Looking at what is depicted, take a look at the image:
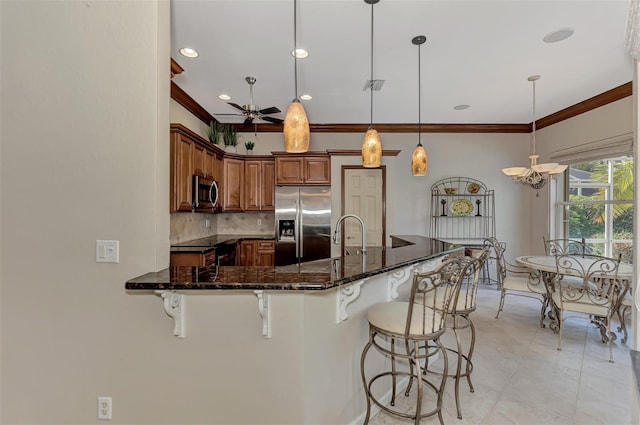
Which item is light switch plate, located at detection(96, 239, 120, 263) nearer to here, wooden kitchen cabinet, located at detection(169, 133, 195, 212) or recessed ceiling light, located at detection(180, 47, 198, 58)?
wooden kitchen cabinet, located at detection(169, 133, 195, 212)

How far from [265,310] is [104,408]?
1.11m

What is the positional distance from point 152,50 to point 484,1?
2.42 metres

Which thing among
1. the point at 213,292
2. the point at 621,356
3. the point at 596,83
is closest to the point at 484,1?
the point at 596,83

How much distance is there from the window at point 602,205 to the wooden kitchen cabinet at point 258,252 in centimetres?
492

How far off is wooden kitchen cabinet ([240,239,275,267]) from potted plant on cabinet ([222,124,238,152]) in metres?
1.70

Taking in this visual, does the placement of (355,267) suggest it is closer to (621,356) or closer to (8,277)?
(8,277)

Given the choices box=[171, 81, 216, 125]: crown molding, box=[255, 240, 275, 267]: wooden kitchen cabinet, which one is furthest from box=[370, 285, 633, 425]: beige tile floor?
box=[171, 81, 216, 125]: crown molding

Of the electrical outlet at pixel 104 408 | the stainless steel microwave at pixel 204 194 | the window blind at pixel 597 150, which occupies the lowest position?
the electrical outlet at pixel 104 408

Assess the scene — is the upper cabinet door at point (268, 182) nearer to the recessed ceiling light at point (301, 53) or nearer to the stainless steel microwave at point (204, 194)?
the stainless steel microwave at point (204, 194)

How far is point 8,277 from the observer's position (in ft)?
5.29

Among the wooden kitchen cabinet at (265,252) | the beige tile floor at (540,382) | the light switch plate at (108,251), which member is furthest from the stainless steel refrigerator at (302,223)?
the light switch plate at (108,251)

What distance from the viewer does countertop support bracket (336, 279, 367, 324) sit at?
167 centimetres

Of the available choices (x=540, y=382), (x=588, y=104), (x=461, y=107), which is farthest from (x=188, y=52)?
(x=588, y=104)

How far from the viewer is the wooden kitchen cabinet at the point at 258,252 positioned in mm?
4785
